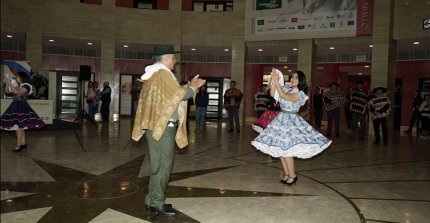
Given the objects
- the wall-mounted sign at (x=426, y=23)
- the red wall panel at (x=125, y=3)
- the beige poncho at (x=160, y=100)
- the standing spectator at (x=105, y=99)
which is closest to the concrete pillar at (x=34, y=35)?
the standing spectator at (x=105, y=99)

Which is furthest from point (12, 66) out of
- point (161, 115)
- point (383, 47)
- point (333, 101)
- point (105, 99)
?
point (383, 47)

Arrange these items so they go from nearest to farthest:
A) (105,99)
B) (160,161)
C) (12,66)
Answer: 1. (160,161)
2. (12,66)
3. (105,99)

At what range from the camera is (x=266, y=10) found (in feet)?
46.0

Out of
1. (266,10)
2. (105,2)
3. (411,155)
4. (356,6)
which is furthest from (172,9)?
(411,155)

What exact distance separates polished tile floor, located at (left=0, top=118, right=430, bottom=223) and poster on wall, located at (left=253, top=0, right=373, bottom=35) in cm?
653

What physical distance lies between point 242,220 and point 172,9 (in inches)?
512

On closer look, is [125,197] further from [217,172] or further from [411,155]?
[411,155]

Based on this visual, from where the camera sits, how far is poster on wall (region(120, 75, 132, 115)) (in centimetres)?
1870

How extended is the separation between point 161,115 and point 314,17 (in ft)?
36.9

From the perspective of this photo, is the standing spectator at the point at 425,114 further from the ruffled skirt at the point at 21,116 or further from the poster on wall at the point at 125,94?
the poster on wall at the point at 125,94

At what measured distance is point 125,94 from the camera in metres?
18.8

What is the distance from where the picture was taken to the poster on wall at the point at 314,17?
12523mm

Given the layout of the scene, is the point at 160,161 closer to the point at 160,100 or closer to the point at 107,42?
the point at 160,100

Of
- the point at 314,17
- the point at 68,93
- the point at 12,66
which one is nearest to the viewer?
the point at 12,66
